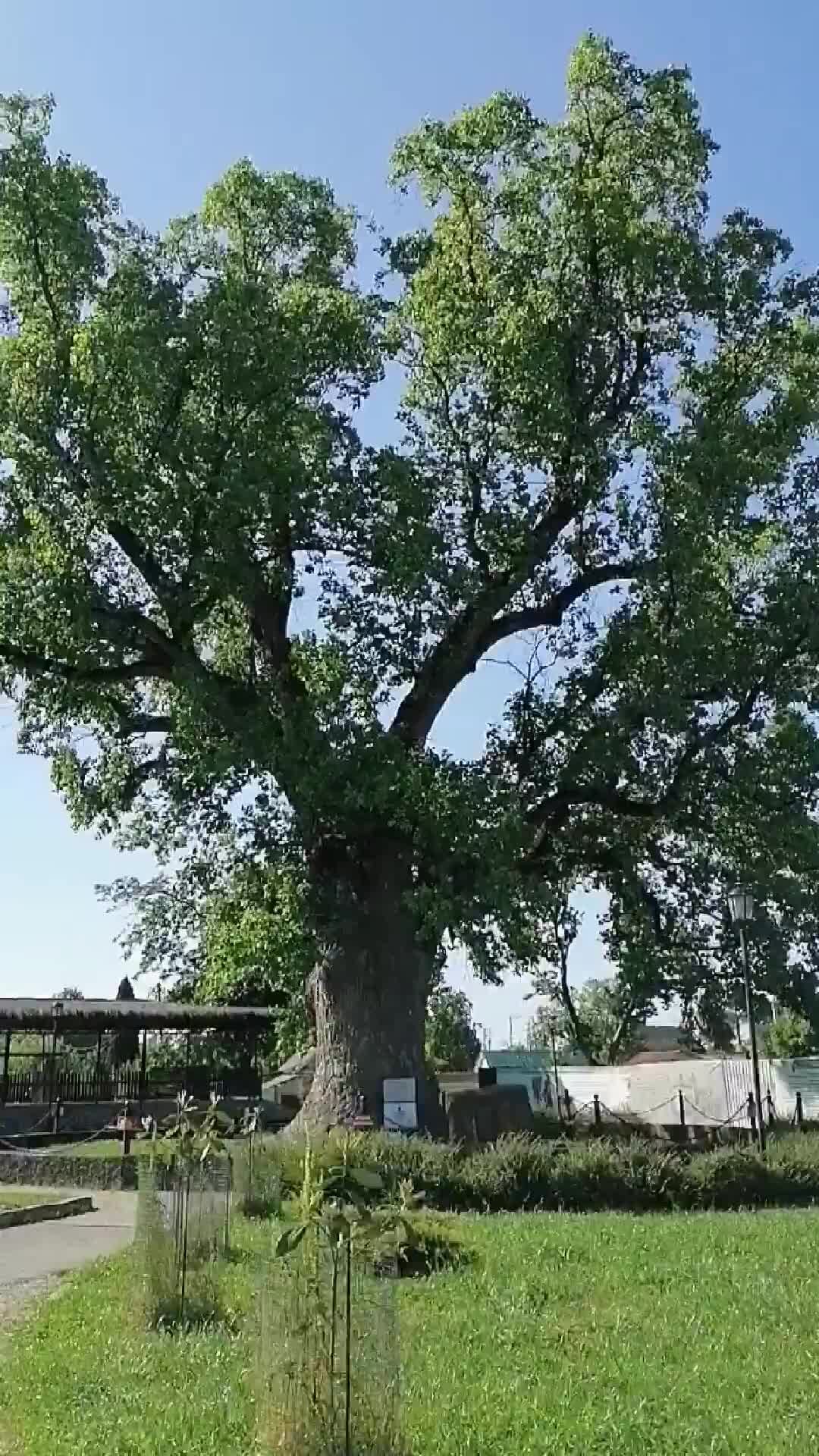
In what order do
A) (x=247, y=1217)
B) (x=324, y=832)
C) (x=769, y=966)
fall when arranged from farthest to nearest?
(x=769, y=966), (x=324, y=832), (x=247, y=1217)

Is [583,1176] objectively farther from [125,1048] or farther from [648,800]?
[125,1048]

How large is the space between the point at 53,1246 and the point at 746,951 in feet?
37.8

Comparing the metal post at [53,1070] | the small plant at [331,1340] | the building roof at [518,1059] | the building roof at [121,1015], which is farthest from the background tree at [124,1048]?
the small plant at [331,1340]

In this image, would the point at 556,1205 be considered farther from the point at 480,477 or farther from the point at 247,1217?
the point at 480,477

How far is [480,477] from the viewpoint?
70.6 ft

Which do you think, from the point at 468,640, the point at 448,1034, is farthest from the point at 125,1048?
the point at 468,640

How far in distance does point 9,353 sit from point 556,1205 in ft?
44.6

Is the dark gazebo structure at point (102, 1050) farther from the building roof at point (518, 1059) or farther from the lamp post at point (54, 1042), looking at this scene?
the building roof at point (518, 1059)

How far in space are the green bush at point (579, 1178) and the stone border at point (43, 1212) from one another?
285 centimetres

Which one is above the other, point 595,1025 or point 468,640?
point 468,640

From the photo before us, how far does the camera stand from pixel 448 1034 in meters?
47.9

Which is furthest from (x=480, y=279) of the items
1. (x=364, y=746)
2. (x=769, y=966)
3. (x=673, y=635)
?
(x=769, y=966)

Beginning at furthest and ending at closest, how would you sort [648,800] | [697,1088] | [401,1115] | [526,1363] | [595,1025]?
[595,1025] < [697,1088] < [648,800] < [401,1115] < [526,1363]

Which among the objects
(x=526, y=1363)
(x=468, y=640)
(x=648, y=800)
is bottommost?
(x=526, y=1363)
